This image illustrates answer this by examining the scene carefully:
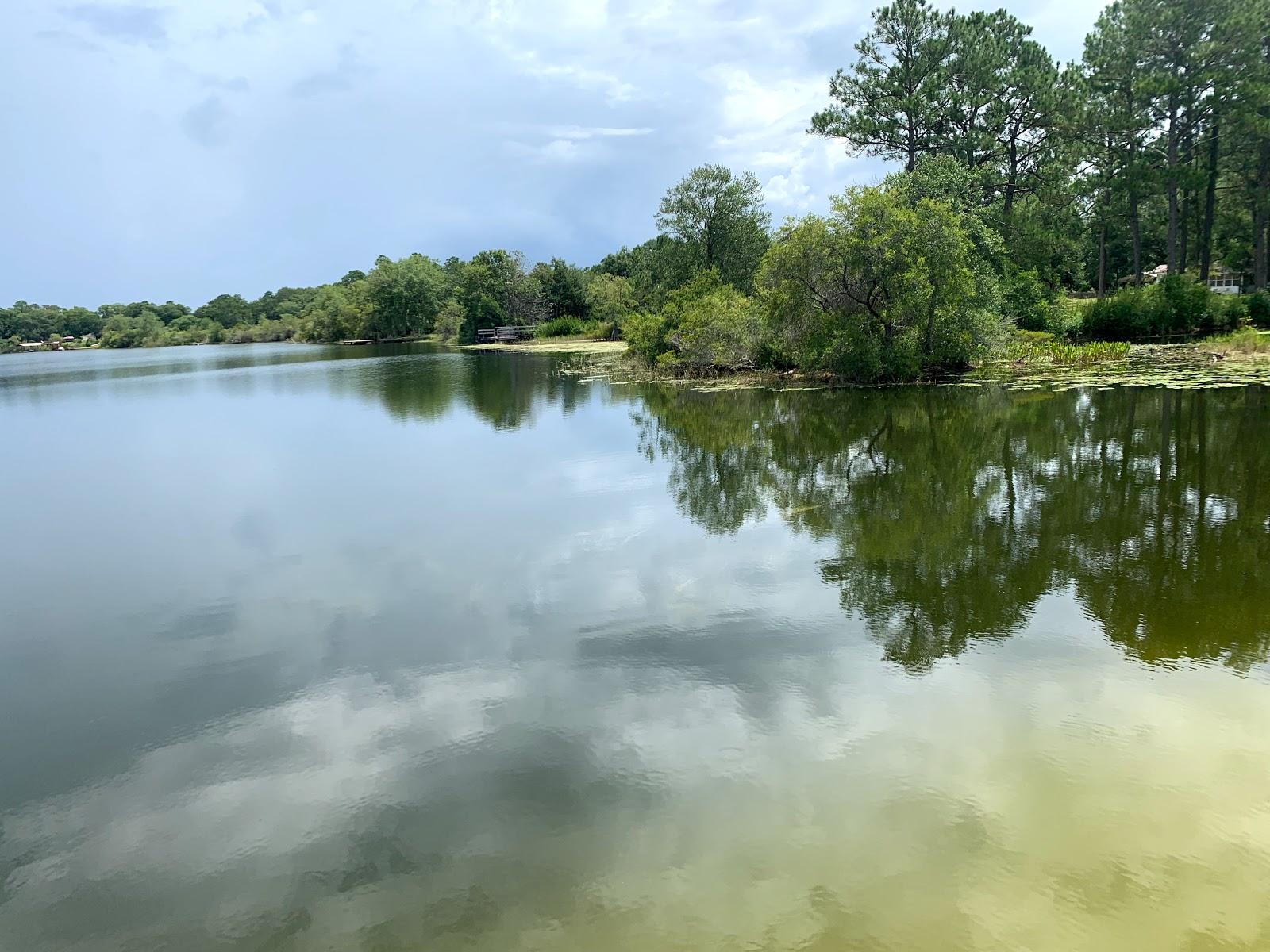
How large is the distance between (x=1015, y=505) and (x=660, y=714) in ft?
24.4

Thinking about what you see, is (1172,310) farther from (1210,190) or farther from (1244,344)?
(1210,190)

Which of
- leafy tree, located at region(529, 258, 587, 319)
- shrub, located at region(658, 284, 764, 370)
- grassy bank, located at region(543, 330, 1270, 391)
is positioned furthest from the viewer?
leafy tree, located at region(529, 258, 587, 319)

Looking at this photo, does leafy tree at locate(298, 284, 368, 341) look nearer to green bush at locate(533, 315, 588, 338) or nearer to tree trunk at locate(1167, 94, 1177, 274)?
green bush at locate(533, 315, 588, 338)

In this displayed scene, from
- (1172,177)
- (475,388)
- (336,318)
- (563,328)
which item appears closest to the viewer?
(475,388)

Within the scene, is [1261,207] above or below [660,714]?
above

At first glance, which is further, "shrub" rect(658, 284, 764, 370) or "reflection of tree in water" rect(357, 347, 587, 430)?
"shrub" rect(658, 284, 764, 370)

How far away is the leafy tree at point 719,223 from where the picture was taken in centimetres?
4334

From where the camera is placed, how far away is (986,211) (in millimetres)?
33594

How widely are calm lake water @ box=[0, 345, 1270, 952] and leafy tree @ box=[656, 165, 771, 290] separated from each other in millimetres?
32444

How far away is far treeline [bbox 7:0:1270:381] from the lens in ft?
84.1

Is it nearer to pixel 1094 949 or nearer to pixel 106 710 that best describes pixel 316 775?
pixel 106 710

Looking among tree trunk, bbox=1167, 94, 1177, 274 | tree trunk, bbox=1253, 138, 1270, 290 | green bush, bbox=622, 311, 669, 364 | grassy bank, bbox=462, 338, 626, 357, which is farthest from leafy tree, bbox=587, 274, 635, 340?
tree trunk, bbox=1253, 138, 1270, 290

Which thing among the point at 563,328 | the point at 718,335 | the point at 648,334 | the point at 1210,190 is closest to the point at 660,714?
the point at 718,335

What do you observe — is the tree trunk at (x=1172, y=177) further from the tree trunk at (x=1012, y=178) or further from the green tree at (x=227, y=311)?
the green tree at (x=227, y=311)
